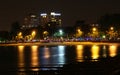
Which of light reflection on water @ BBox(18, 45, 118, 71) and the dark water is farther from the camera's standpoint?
light reflection on water @ BBox(18, 45, 118, 71)

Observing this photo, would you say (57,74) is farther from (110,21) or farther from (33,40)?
(33,40)

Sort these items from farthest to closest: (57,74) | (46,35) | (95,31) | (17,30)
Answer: (17,30) → (46,35) → (95,31) → (57,74)

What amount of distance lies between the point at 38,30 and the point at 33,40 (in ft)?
12.3

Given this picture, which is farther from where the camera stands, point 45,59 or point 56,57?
point 56,57

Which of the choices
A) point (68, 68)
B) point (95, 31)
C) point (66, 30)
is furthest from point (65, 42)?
point (68, 68)

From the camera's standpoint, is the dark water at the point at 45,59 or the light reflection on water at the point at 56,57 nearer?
the dark water at the point at 45,59

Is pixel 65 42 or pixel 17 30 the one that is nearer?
pixel 65 42

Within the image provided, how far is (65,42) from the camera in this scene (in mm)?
139875

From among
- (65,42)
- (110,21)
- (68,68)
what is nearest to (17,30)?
(65,42)

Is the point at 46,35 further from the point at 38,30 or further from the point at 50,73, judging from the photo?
the point at 50,73

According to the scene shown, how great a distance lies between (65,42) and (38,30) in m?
17.6

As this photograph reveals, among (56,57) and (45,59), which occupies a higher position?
(45,59)

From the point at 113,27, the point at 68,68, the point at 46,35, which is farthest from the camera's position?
the point at 46,35

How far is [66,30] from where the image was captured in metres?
161
